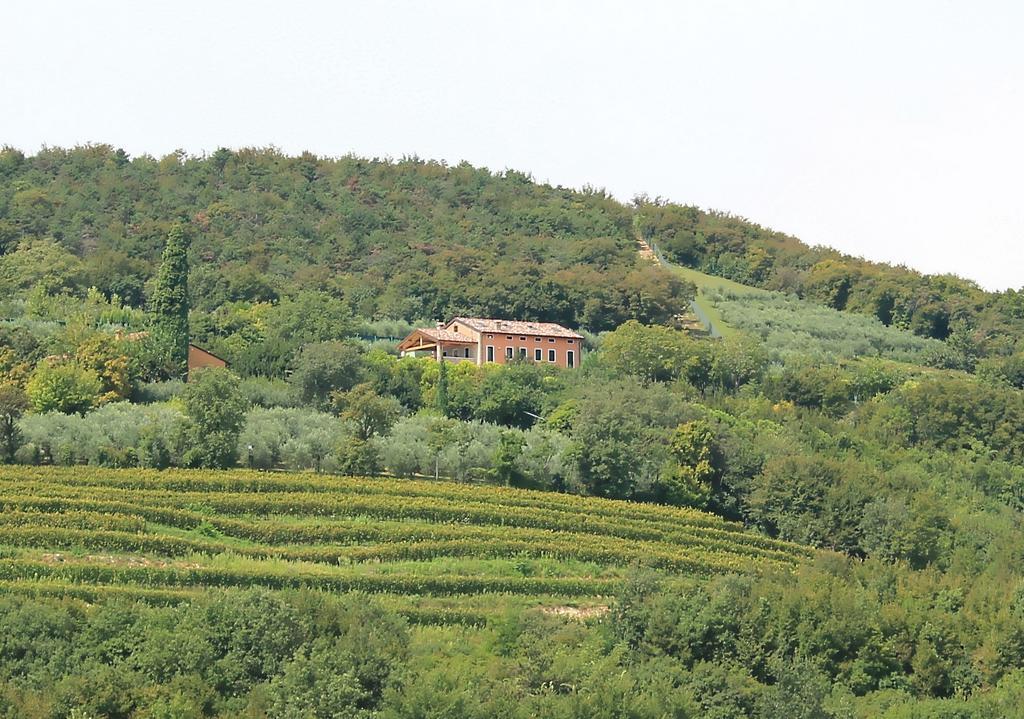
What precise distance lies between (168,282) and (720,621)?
34777 millimetres

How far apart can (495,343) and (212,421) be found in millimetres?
28488

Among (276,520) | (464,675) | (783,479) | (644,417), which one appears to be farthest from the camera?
(644,417)

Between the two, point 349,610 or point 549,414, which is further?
point 549,414

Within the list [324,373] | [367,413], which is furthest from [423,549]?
[324,373]

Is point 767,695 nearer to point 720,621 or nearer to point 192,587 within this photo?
point 720,621

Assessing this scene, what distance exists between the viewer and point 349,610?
44188mm

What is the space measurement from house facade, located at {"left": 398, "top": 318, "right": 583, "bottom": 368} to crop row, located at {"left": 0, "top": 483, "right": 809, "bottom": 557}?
81.9 ft

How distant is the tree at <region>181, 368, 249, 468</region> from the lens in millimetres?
58125

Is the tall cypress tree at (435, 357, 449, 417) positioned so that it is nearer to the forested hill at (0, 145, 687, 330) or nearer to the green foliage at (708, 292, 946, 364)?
the forested hill at (0, 145, 687, 330)

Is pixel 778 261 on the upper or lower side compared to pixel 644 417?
upper

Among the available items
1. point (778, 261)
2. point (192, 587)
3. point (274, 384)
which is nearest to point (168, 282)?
point (274, 384)

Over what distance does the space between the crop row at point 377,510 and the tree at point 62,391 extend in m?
9.70

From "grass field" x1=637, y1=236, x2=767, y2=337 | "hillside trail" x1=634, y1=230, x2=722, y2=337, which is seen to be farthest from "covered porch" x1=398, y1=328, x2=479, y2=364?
"grass field" x1=637, y1=236, x2=767, y2=337

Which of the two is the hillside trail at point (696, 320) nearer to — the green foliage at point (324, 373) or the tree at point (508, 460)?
the green foliage at point (324, 373)
